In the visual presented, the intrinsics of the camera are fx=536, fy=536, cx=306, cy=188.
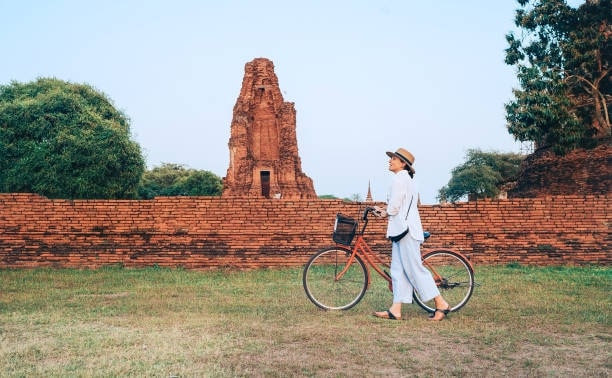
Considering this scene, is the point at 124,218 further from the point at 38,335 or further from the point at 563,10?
the point at 563,10

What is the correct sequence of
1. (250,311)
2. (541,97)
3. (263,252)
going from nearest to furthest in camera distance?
1. (250,311)
2. (263,252)
3. (541,97)

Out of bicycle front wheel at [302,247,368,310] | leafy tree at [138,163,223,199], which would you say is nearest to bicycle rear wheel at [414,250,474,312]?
bicycle front wheel at [302,247,368,310]

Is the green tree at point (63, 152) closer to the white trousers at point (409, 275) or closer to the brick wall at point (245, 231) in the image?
the brick wall at point (245, 231)

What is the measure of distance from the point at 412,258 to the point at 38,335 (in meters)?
3.27

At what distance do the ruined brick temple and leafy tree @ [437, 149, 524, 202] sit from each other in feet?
61.2

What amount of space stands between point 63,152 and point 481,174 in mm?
35585

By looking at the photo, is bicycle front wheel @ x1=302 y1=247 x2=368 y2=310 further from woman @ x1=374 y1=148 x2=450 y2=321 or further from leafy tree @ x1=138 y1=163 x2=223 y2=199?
leafy tree @ x1=138 y1=163 x2=223 y2=199

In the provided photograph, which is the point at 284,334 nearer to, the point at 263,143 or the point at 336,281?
the point at 336,281

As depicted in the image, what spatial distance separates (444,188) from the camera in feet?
170

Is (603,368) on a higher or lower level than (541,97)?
lower

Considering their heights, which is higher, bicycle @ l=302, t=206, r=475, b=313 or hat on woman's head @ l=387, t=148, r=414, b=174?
hat on woman's head @ l=387, t=148, r=414, b=174

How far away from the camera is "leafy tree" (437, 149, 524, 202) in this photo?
46.7m

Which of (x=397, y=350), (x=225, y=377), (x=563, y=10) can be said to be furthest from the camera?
(x=563, y=10)

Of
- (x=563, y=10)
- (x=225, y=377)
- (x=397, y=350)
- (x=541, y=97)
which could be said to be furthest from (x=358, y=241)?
(x=563, y=10)
